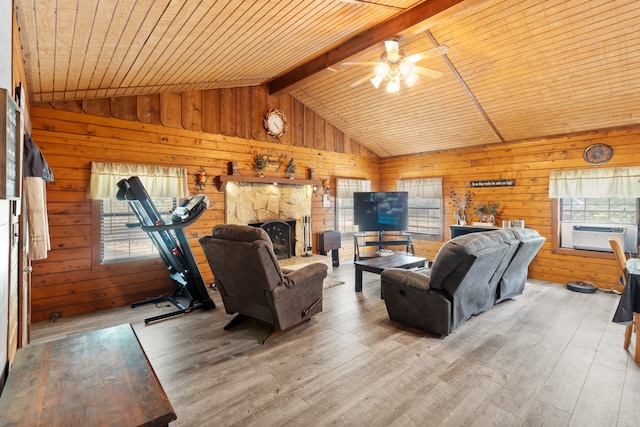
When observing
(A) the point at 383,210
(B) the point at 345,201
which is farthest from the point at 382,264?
(B) the point at 345,201

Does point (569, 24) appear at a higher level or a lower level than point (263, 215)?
higher

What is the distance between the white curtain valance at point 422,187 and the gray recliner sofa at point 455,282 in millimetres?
3169

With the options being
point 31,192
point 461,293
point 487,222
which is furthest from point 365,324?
point 487,222

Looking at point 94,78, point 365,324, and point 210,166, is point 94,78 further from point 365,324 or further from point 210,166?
point 365,324

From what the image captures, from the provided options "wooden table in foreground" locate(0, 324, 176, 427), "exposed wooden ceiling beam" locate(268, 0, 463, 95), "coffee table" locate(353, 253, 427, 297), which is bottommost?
"coffee table" locate(353, 253, 427, 297)

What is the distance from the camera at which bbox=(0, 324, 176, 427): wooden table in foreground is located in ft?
3.65

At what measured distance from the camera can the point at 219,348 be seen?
123 inches

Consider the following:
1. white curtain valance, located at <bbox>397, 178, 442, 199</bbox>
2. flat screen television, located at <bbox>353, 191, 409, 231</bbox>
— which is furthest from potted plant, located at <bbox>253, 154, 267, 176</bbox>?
white curtain valance, located at <bbox>397, 178, 442, 199</bbox>

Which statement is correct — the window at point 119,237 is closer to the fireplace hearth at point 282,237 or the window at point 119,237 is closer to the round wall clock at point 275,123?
the fireplace hearth at point 282,237

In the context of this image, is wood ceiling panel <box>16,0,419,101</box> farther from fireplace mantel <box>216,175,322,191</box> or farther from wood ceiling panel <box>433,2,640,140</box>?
fireplace mantel <box>216,175,322,191</box>

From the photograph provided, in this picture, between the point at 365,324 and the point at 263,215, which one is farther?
the point at 263,215

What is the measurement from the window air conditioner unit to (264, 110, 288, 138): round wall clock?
17.9 ft

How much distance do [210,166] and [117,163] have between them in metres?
1.36

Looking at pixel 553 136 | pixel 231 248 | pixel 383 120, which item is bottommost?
pixel 231 248
